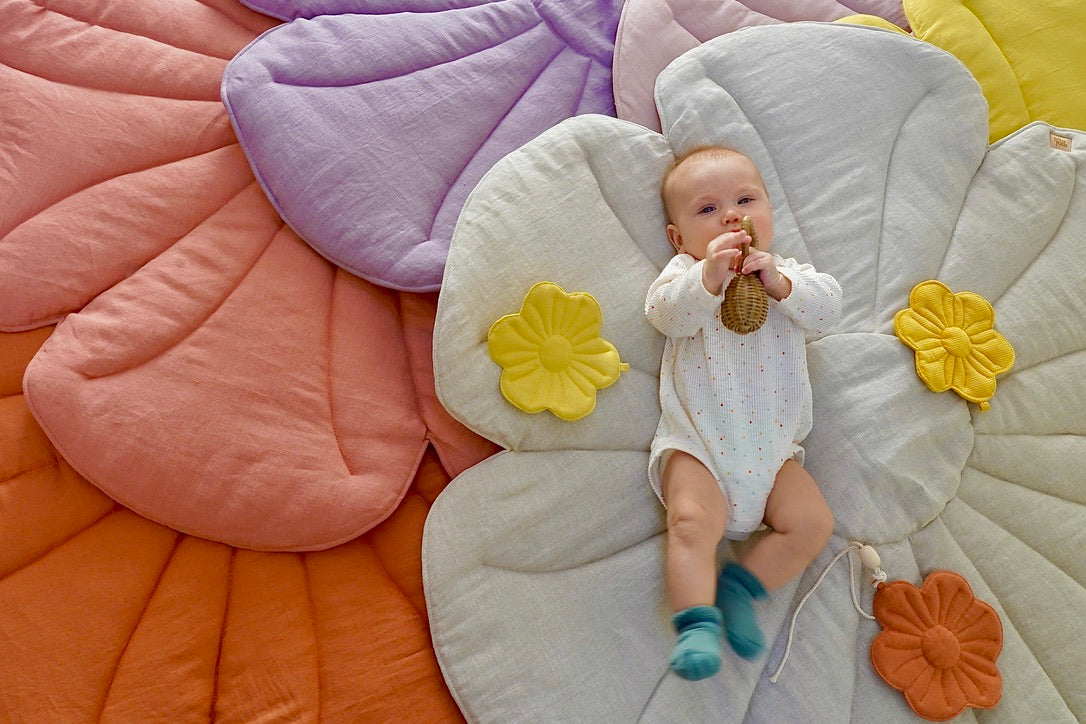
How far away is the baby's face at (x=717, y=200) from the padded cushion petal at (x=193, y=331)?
15.0 inches

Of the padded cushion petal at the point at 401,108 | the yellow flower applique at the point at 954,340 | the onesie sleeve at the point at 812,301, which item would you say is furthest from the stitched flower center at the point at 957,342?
the padded cushion petal at the point at 401,108

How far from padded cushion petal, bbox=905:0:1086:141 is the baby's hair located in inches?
19.1

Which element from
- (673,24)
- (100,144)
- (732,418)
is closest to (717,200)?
(732,418)

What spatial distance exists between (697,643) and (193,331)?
735 mm

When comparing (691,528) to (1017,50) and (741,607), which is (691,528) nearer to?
(741,607)

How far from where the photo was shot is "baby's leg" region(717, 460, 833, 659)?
1.06 metres

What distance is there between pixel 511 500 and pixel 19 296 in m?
0.67

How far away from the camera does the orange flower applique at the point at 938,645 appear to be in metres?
1.05

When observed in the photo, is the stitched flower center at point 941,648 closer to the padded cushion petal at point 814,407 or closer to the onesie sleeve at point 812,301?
the padded cushion petal at point 814,407

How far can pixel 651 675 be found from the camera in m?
1.04

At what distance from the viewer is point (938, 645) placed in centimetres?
106

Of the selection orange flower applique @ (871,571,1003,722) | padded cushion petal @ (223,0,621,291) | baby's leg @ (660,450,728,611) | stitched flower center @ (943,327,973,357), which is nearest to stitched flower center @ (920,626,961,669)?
orange flower applique @ (871,571,1003,722)

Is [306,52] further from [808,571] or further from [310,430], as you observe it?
[808,571]

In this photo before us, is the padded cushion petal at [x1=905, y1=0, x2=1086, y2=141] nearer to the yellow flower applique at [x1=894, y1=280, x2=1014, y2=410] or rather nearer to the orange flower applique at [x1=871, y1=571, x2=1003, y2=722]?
the yellow flower applique at [x1=894, y1=280, x2=1014, y2=410]
